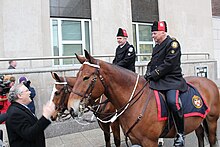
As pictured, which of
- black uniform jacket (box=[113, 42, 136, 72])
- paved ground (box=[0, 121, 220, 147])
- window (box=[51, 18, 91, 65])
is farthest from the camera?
window (box=[51, 18, 91, 65])

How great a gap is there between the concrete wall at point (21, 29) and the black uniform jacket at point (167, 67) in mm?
6449

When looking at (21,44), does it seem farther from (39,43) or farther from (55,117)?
(55,117)

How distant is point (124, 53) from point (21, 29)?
5.65 m

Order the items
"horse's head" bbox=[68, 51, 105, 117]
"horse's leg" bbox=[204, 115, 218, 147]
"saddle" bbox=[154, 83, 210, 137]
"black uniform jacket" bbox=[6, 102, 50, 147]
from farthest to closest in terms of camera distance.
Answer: "horse's leg" bbox=[204, 115, 218, 147] → "saddle" bbox=[154, 83, 210, 137] → "horse's head" bbox=[68, 51, 105, 117] → "black uniform jacket" bbox=[6, 102, 50, 147]

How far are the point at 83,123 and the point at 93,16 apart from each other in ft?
17.2

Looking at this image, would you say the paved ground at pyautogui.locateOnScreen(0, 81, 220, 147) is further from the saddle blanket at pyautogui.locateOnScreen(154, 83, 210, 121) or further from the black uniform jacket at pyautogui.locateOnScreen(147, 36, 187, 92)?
the black uniform jacket at pyautogui.locateOnScreen(147, 36, 187, 92)

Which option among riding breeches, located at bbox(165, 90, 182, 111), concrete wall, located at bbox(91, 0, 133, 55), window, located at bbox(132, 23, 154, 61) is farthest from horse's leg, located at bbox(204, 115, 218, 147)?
window, located at bbox(132, 23, 154, 61)

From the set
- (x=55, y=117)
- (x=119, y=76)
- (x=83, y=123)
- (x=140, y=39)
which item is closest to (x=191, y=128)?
(x=119, y=76)

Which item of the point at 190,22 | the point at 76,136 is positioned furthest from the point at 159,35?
the point at 190,22

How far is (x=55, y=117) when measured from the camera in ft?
14.9

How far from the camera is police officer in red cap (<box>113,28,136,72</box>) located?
208 inches

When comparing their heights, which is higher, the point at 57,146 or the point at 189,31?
the point at 189,31

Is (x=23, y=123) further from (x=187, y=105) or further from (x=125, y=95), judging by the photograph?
(x=187, y=105)

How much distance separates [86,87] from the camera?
3447 mm
